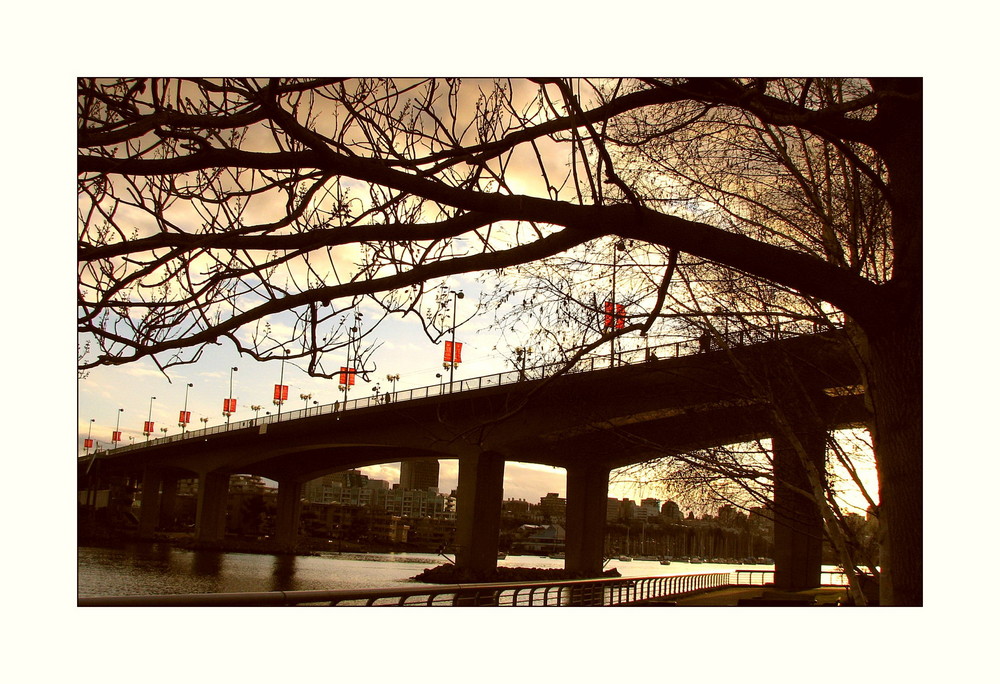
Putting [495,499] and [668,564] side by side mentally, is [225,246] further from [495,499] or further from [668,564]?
[495,499]

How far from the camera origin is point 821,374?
4117 mm

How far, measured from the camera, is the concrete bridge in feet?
12.5

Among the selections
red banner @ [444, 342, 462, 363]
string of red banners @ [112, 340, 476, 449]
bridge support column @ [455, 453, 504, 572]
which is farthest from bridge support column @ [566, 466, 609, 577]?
red banner @ [444, 342, 462, 363]

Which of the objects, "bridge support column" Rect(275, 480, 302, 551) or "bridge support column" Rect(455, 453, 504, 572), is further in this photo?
"bridge support column" Rect(455, 453, 504, 572)

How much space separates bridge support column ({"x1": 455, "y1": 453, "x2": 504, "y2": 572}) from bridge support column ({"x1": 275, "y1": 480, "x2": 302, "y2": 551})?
3.48 m

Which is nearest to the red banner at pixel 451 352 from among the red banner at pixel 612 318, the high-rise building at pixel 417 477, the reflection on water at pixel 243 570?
the red banner at pixel 612 318

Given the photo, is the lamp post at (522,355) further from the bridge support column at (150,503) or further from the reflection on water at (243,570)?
the bridge support column at (150,503)

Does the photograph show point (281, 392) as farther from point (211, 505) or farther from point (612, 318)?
point (211, 505)

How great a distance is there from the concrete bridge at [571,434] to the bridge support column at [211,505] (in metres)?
0.04

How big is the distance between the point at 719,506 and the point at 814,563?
6.60 m

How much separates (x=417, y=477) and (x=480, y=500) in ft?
22.6

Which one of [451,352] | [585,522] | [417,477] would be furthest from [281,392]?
[585,522]

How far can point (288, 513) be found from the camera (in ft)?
50.3

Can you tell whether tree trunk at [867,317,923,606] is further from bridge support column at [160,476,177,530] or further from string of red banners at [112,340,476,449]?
bridge support column at [160,476,177,530]
